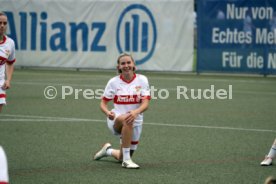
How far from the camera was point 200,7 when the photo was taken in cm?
2617

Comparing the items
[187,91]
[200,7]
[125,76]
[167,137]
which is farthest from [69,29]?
[125,76]

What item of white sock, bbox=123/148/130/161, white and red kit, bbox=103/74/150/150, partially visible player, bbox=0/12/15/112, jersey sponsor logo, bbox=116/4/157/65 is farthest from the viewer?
jersey sponsor logo, bbox=116/4/157/65

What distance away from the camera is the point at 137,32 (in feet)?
87.9

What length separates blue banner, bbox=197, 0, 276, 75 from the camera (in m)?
24.6

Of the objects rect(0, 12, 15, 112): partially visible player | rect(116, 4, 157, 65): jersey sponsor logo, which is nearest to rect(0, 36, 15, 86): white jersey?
rect(0, 12, 15, 112): partially visible player

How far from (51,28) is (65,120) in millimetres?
14890

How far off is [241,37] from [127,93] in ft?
53.6

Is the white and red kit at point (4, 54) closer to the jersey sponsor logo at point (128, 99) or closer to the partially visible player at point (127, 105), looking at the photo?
the partially visible player at point (127, 105)

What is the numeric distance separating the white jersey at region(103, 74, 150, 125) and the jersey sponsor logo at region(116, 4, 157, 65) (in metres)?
17.4

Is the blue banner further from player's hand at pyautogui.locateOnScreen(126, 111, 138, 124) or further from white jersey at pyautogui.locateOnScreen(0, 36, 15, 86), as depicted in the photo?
player's hand at pyautogui.locateOnScreen(126, 111, 138, 124)

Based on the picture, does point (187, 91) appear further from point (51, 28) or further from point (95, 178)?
point (95, 178)

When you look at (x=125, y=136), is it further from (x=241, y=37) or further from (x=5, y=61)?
(x=241, y=37)

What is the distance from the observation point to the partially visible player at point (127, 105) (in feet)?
28.8

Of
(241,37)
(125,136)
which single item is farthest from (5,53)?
(241,37)
